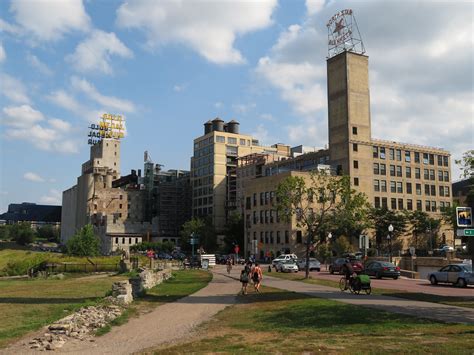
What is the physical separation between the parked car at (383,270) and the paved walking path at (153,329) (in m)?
19.9

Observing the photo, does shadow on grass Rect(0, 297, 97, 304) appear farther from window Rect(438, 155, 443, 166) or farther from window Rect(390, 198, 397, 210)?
window Rect(438, 155, 443, 166)

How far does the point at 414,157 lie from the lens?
Answer: 350 ft

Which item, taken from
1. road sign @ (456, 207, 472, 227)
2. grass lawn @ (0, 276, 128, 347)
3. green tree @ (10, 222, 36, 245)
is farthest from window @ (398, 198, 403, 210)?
green tree @ (10, 222, 36, 245)

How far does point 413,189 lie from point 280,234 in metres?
34.2

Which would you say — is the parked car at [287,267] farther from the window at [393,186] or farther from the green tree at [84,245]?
the window at [393,186]

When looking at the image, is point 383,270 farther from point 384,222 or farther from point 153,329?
point 384,222

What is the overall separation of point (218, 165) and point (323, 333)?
127 metres

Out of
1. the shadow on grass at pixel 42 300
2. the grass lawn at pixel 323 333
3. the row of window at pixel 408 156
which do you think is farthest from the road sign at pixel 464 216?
the row of window at pixel 408 156

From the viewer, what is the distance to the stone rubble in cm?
1290

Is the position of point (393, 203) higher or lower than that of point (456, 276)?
higher

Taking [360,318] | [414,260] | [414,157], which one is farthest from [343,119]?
[360,318]

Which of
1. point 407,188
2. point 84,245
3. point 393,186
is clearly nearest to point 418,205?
point 407,188

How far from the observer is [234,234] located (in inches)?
4409

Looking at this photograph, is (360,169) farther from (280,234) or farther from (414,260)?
(414,260)
